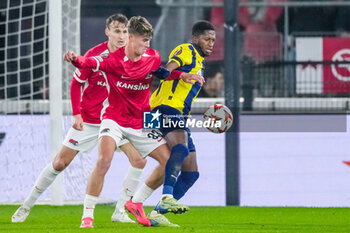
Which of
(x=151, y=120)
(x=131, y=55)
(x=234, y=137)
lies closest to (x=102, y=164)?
(x=151, y=120)

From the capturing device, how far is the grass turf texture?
21.5 ft

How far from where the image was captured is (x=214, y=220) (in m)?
7.62

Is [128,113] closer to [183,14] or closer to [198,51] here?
[198,51]

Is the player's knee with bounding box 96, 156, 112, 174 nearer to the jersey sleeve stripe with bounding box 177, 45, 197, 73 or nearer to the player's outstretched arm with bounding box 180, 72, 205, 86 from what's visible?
the player's outstretched arm with bounding box 180, 72, 205, 86

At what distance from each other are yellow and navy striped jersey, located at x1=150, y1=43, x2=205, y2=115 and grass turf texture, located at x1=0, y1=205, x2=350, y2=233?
38.0 inches

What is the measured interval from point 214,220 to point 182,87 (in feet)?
4.33

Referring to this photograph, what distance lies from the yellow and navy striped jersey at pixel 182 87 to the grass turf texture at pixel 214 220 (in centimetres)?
97

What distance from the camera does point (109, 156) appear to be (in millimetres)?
6480

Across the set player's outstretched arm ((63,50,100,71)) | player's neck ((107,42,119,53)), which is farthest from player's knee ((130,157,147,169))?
player's neck ((107,42,119,53))

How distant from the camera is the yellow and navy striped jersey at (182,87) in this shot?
6.91m

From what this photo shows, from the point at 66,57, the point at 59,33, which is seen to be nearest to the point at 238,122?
the point at 59,33

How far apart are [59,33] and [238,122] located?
208cm

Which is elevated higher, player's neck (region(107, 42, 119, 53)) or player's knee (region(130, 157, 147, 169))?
player's neck (region(107, 42, 119, 53))

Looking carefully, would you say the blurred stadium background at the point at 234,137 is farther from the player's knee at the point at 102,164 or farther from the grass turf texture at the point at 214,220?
the player's knee at the point at 102,164
